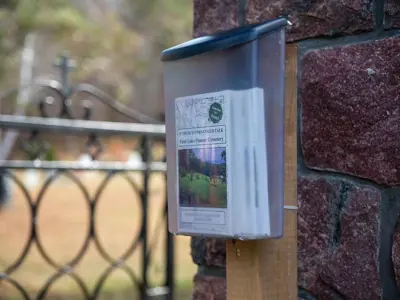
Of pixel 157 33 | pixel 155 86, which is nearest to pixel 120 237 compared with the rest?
pixel 157 33

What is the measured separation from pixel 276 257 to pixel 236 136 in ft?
0.77

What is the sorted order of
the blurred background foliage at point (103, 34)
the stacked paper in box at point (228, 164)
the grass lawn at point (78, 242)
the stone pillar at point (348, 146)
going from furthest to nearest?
the blurred background foliage at point (103, 34)
the grass lawn at point (78, 242)
the stone pillar at point (348, 146)
the stacked paper in box at point (228, 164)

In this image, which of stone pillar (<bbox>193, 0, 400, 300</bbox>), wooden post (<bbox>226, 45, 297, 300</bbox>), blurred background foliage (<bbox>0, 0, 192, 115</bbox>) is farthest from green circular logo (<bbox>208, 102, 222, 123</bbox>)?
blurred background foliage (<bbox>0, 0, 192, 115</bbox>)

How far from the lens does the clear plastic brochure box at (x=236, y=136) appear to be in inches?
37.9

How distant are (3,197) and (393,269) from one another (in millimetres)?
4890

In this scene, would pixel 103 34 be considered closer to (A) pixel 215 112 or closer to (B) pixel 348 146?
(B) pixel 348 146

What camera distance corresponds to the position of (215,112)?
0.99 meters

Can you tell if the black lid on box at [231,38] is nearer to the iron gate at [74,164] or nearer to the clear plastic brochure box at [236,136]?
the clear plastic brochure box at [236,136]

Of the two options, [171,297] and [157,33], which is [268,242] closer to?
[171,297]

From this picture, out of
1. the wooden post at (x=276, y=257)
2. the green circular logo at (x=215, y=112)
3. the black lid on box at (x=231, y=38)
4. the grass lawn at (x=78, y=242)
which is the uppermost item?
the black lid on box at (x=231, y=38)

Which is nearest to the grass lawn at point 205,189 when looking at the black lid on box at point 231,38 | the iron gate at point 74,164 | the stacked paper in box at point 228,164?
the stacked paper in box at point 228,164

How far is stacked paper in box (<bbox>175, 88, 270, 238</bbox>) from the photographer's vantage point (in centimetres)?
96

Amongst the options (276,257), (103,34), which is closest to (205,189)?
(276,257)

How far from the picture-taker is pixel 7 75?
7.00 metres
